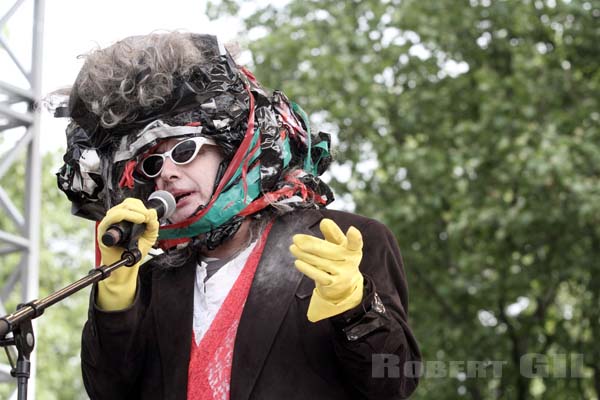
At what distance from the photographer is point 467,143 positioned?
337 inches

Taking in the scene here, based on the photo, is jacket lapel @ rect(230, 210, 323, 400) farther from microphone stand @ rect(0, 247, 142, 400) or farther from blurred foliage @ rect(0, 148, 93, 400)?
blurred foliage @ rect(0, 148, 93, 400)

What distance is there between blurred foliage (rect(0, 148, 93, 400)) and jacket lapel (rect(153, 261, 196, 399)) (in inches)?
461

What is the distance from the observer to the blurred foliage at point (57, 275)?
45.5ft

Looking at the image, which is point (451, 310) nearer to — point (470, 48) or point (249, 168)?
point (470, 48)

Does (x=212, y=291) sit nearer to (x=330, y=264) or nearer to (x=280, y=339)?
(x=280, y=339)

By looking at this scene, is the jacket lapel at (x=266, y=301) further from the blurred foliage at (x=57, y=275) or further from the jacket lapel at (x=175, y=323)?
the blurred foliage at (x=57, y=275)

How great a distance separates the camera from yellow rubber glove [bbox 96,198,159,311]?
6.31 ft

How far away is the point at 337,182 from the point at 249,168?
6527 mm

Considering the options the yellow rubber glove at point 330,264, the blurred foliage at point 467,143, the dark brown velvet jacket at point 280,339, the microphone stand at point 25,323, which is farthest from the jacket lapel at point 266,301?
the blurred foliage at point 467,143

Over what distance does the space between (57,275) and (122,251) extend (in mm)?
13110

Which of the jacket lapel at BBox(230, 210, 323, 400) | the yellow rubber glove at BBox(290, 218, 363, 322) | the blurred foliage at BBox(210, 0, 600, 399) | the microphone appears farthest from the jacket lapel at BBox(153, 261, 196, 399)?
the blurred foliage at BBox(210, 0, 600, 399)

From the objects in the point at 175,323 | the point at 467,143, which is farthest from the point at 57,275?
the point at 175,323

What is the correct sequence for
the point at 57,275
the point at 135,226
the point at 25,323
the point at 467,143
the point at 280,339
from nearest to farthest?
the point at 25,323 → the point at 135,226 → the point at 280,339 → the point at 467,143 → the point at 57,275

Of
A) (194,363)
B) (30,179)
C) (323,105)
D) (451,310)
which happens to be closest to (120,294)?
(194,363)
